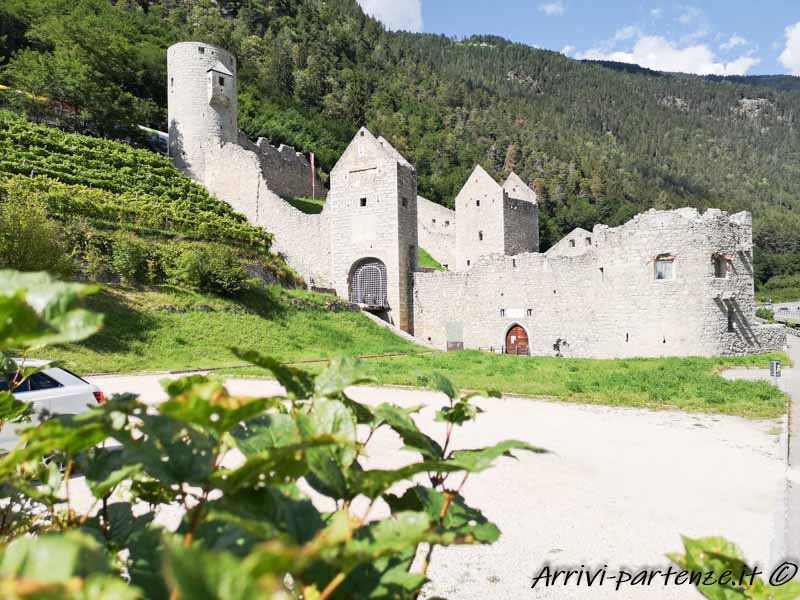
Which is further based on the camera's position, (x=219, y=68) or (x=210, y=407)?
(x=219, y=68)

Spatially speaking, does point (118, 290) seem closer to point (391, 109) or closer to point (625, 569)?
point (625, 569)

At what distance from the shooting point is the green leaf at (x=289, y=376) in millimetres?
1124

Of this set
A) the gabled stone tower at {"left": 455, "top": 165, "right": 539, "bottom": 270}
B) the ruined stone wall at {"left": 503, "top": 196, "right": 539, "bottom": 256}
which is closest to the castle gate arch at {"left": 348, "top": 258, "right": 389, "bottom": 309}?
the gabled stone tower at {"left": 455, "top": 165, "right": 539, "bottom": 270}

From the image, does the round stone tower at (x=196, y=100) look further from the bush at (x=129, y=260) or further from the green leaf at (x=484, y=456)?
the green leaf at (x=484, y=456)

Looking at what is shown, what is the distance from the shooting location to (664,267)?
57.8 feet

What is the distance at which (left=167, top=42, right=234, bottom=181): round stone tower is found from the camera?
30.3m

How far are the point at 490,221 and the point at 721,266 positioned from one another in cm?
1645

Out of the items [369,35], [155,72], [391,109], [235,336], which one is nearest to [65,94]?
[155,72]

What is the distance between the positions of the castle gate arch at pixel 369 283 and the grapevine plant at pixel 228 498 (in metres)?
23.4

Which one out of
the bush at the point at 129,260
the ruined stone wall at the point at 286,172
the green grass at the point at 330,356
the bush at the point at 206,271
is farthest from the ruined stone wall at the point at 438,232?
the bush at the point at 129,260

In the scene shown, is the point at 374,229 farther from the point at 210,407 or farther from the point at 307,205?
the point at 210,407

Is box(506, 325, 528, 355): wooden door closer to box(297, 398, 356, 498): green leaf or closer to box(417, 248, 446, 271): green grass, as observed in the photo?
box(417, 248, 446, 271): green grass

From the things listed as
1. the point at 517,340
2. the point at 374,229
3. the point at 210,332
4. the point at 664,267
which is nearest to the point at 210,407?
the point at 210,332

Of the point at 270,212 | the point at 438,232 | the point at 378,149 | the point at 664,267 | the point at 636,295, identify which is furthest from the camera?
the point at 438,232
